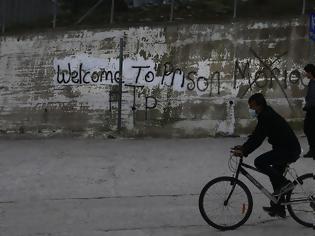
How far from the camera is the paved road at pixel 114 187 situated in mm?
6758

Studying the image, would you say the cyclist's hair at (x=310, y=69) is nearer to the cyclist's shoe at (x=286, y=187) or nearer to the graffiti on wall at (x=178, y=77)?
the graffiti on wall at (x=178, y=77)

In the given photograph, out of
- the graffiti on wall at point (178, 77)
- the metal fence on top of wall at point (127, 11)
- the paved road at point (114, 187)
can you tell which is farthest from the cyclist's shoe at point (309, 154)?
the metal fence on top of wall at point (127, 11)

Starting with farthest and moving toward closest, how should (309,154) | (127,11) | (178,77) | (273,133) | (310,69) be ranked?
(127,11), (178,77), (309,154), (310,69), (273,133)

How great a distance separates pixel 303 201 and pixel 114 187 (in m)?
3.23

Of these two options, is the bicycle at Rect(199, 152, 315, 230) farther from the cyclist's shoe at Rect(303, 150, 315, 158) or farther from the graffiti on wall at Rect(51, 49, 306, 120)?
the graffiti on wall at Rect(51, 49, 306, 120)

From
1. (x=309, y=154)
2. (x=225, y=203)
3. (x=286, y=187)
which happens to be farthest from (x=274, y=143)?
(x=309, y=154)

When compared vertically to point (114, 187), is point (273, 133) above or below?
above

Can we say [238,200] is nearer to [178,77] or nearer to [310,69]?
[310,69]

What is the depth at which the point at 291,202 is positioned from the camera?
645 cm

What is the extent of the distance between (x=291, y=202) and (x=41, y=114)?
8.10 m

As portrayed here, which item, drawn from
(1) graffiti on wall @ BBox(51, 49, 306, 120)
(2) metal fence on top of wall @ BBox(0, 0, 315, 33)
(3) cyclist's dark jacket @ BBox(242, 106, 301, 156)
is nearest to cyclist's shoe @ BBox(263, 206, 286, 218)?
(3) cyclist's dark jacket @ BBox(242, 106, 301, 156)

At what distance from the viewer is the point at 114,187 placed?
8.69 metres

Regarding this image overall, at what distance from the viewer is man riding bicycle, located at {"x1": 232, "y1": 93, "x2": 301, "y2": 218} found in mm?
6332

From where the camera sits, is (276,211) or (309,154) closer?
(276,211)
